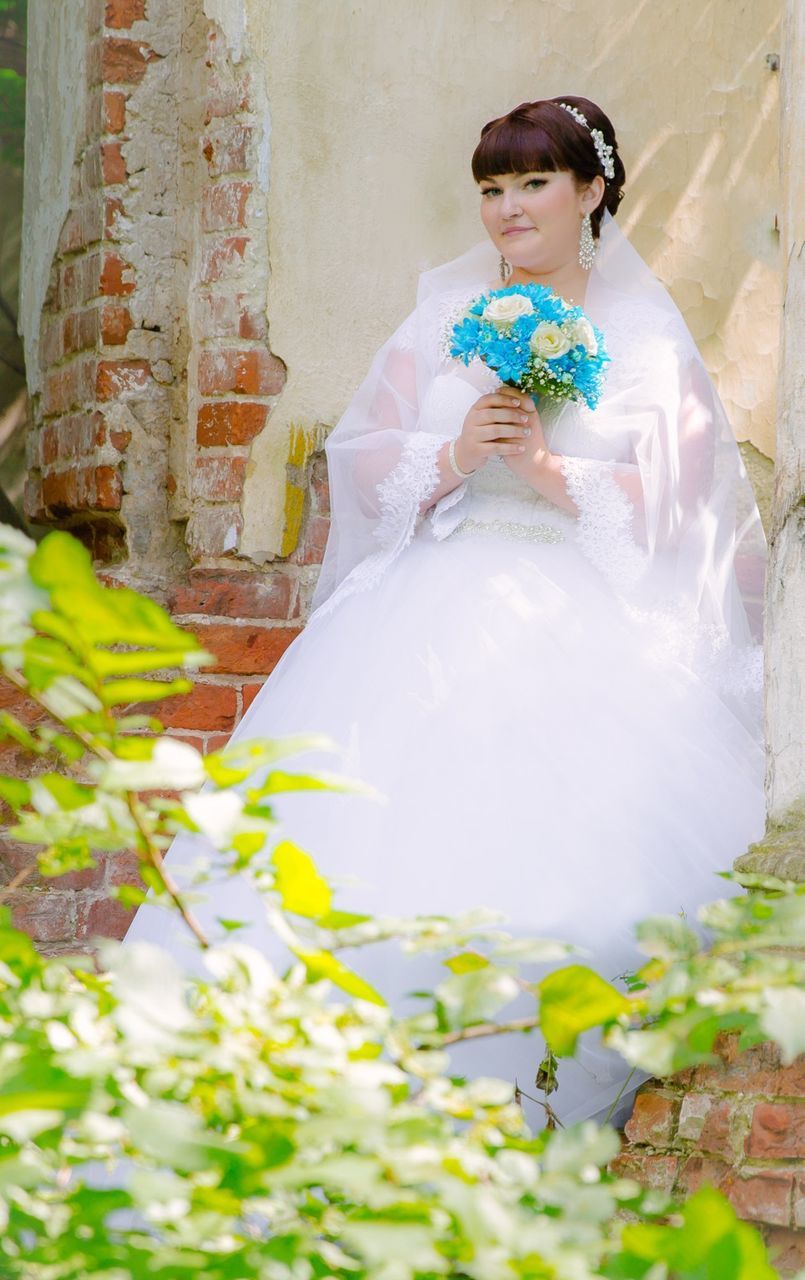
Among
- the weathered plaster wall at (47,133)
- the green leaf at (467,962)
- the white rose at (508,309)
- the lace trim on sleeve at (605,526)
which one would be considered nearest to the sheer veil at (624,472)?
the lace trim on sleeve at (605,526)

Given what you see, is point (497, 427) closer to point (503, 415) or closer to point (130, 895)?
point (503, 415)

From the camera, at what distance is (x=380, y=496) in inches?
118

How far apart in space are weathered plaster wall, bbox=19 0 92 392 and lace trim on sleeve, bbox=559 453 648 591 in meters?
1.57

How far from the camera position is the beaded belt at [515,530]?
2.91 metres

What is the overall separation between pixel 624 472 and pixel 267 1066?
7.14 ft

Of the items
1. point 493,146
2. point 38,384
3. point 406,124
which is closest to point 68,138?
point 38,384

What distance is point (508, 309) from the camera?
2.67 metres

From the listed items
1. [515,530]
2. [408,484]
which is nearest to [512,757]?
[515,530]

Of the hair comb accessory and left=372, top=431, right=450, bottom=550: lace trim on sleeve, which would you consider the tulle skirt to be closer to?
left=372, top=431, right=450, bottom=550: lace trim on sleeve

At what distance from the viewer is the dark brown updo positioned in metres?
3.08

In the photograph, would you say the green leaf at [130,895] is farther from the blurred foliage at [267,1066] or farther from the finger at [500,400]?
the finger at [500,400]

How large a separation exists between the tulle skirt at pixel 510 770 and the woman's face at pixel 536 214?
648 millimetres

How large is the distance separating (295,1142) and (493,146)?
262 cm

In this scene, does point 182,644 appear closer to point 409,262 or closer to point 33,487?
point 409,262
